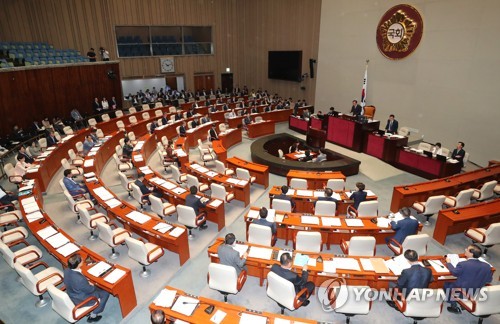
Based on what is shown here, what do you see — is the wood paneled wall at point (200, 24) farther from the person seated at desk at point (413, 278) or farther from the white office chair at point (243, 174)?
the person seated at desk at point (413, 278)

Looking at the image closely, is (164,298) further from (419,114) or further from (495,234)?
(419,114)

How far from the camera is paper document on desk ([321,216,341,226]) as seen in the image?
7406mm

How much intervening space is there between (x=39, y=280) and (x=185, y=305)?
2.97m

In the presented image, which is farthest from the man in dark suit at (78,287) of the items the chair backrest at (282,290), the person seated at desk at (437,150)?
the person seated at desk at (437,150)

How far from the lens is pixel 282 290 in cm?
525

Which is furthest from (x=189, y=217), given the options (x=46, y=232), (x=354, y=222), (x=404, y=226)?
Result: (x=404, y=226)

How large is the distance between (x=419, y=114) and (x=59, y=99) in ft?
65.0

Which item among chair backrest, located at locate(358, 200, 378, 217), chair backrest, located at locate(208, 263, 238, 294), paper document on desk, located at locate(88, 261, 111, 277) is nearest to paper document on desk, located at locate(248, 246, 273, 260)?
chair backrest, located at locate(208, 263, 238, 294)

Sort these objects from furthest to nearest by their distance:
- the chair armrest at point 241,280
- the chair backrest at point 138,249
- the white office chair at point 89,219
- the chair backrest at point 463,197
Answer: the chair backrest at point 463,197
the white office chair at point 89,219
the chair backrest at point 138,249
the chair armrest at point 241,280

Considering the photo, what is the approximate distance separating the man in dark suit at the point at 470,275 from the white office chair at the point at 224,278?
3.73 meters

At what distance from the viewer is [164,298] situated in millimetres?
5113

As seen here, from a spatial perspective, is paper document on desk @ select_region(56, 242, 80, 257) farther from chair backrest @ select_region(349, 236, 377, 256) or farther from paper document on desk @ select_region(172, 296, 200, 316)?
chair backrest @ select_region(349, 236, 377, 256)

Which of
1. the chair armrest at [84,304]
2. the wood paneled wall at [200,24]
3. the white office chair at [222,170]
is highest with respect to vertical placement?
the wood paneled wall at [200,24]

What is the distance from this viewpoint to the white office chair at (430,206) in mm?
8461
